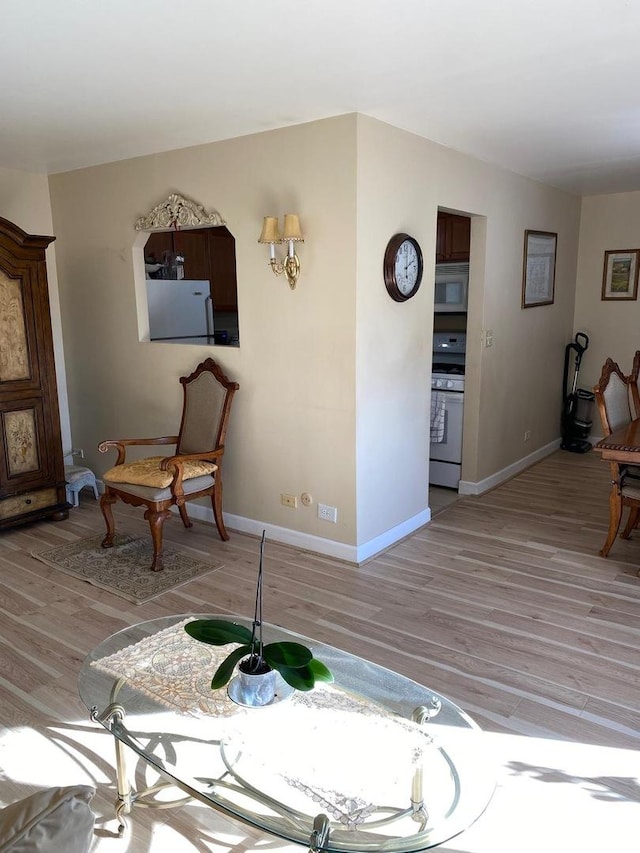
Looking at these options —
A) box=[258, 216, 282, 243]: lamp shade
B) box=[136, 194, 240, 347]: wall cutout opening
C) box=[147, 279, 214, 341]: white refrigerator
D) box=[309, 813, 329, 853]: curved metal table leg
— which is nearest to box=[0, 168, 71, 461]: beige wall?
box=[136, 194, 240, 347]: wall cutout opening

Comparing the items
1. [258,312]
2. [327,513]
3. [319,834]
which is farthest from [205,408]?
[319,834]

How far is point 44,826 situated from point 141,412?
13.5 ft

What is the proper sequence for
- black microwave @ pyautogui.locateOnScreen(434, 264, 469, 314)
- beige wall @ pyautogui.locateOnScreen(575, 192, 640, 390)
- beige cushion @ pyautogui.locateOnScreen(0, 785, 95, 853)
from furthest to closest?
beige wall @ pyautogui.locateOnScreen(575, 192, 640, 390) → black microwave @ pyautogui.locateOnScreen(434, 264, 469, 314) → beige cushion @ pyautogui.locateOnScreen(0, 785, 95, 853)

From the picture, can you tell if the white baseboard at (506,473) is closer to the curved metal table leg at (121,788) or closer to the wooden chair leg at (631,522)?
the wooden chair leg at (631,522)

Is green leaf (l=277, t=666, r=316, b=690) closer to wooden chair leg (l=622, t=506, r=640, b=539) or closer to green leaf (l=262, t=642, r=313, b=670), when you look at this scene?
green leaf (l=262, t=642, r=313, b=670)

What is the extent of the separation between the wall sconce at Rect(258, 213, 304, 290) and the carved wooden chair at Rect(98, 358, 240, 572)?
0.79m

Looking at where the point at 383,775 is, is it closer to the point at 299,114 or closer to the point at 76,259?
the point at 299,114

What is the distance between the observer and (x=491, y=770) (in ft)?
5.42

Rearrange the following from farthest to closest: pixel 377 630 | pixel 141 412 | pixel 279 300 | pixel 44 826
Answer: pixel 141 412 → pixel 279 300 → pixel 377 630 → pixel 44 826

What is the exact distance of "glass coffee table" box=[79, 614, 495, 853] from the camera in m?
1.50

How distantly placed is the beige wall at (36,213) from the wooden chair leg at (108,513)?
60.2 inches

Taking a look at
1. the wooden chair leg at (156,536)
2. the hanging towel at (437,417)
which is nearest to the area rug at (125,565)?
the wooden chair leg at (156,536)

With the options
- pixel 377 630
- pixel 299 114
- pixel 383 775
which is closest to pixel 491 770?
pixel 383 775

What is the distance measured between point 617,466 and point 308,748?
2749 mm
